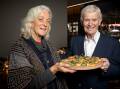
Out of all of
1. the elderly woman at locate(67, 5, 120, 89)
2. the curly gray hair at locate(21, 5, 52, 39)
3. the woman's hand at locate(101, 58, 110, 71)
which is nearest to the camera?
the curly gray hair at locate(21, 5, 52, 39)

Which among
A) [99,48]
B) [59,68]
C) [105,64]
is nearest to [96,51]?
[99,48]

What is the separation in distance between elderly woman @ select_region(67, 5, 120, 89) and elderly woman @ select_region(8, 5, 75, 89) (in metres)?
0.25

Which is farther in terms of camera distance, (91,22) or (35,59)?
(91,22)

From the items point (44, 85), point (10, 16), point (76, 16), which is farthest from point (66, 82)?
point (76, 16)

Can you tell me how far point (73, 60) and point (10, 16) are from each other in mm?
3551

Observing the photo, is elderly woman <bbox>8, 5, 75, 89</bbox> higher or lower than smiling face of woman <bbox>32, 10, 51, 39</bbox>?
lower

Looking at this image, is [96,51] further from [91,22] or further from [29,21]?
[29,21]

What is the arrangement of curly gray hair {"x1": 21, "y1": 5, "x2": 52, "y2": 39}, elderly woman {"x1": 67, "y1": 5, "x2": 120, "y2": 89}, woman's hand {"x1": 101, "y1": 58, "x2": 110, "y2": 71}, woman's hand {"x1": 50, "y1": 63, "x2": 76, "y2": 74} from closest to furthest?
1. woman's hand {"x1": 50, "y1": 63, "x2": 76, "y2": 74}
2. curly gray hair {"x1": 21, "y1": 5, "x2": 52, "y2": 39}
3. woman's hand {"x1": 101, "y1": 58, "x2": 110, "y2": 71}
4. elderly woman {"x1": 67, "y1": 5, "x2": 120, "y2": 89}

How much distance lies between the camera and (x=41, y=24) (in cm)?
184

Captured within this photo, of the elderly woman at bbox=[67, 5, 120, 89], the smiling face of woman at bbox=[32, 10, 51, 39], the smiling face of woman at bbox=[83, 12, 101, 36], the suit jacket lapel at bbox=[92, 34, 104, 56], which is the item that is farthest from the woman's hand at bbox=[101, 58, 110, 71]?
the smiling face of woman at bbox=[32, 10, 51, 39]

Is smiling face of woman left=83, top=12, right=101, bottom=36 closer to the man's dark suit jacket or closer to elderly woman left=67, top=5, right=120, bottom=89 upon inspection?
elderly woman left=67, top=5, right=120, bottom=89

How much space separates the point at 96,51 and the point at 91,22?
247 millimetres

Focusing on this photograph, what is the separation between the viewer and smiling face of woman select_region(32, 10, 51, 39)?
183 cm

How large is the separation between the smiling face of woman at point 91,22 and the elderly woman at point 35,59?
37 cm
